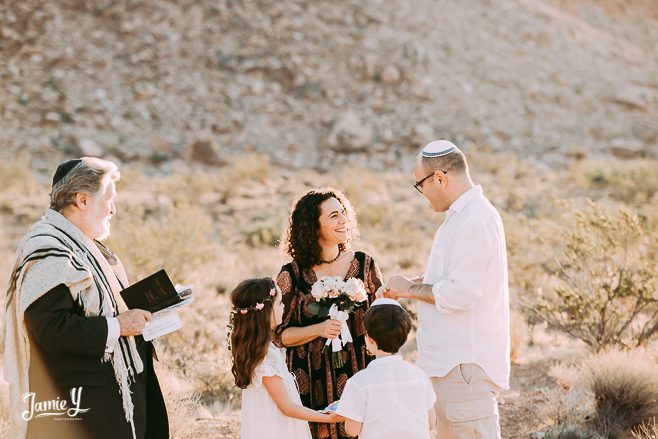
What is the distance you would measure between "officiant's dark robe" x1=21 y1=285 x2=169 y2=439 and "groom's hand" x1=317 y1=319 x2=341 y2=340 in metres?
1.24

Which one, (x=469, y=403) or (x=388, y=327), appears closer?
(x=388, y=327)

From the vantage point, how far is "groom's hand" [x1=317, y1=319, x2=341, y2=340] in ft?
14.6

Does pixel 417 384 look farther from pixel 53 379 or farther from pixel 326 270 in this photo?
pixel 53 379

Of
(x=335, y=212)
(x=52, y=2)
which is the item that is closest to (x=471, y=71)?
(x=52, y=2)

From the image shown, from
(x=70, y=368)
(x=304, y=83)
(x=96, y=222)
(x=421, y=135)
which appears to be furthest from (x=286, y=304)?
(x=304, y=83)

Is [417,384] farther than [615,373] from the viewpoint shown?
No

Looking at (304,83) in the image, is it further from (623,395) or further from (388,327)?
(388,327)

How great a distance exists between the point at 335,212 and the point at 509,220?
888 cm

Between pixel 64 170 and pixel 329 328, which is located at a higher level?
pixel 64 170

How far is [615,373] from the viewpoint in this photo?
6.63 meters

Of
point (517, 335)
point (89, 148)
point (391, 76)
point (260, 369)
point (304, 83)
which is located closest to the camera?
point (260, 369)

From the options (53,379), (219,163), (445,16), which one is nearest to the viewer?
(53,379)

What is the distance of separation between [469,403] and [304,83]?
2398cm

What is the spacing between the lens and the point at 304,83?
27062 millimetres
